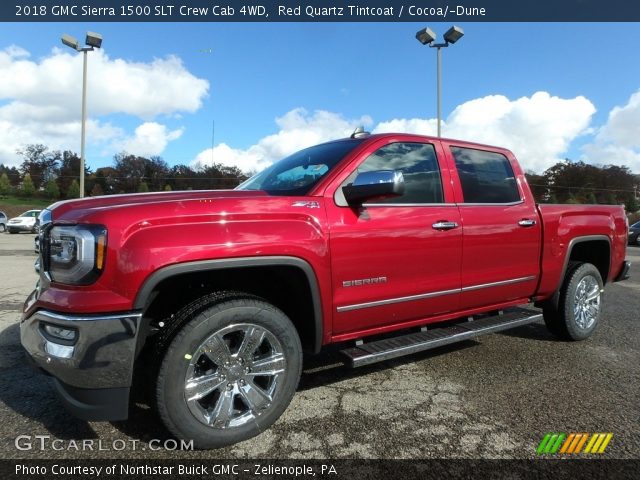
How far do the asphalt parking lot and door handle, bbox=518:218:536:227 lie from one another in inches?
49.6

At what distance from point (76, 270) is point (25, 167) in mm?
93863

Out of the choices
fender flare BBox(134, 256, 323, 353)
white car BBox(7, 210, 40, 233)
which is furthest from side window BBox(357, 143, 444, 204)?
Answer: white car BBox(7, 210, 40, 233)

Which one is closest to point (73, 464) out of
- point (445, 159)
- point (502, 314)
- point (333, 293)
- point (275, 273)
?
point (275, 273)

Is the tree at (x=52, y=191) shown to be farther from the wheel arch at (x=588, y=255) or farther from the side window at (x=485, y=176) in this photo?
the wheel arch at (x=588, y=255)

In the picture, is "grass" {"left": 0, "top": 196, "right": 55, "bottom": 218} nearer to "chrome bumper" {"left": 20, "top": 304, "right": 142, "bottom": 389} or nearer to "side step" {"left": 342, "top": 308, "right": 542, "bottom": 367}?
"chrome bumper" {"left": 20, "top": 304, "right": 142, "bottom": 389}

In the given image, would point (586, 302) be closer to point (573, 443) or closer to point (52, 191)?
point (573, 443)

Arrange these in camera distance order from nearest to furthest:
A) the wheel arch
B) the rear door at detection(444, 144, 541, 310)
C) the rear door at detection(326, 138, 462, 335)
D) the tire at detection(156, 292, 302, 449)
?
the tire at detection(156, 292, 302, 449) → the rear door at detection(326, 138, 462, 335) → the rear door at detection(444, 144, 541, 310) → the wheel arch

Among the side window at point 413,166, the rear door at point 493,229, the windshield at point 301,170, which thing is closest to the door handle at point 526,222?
the rear door at point 493,229

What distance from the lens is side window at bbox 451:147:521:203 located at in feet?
12.4

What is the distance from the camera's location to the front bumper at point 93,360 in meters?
2.21

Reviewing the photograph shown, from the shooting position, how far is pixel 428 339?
3326 mm

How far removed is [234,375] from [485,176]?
282 cm

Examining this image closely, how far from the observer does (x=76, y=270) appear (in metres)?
2.27

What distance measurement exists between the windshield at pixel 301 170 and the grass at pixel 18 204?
56.2 metres
